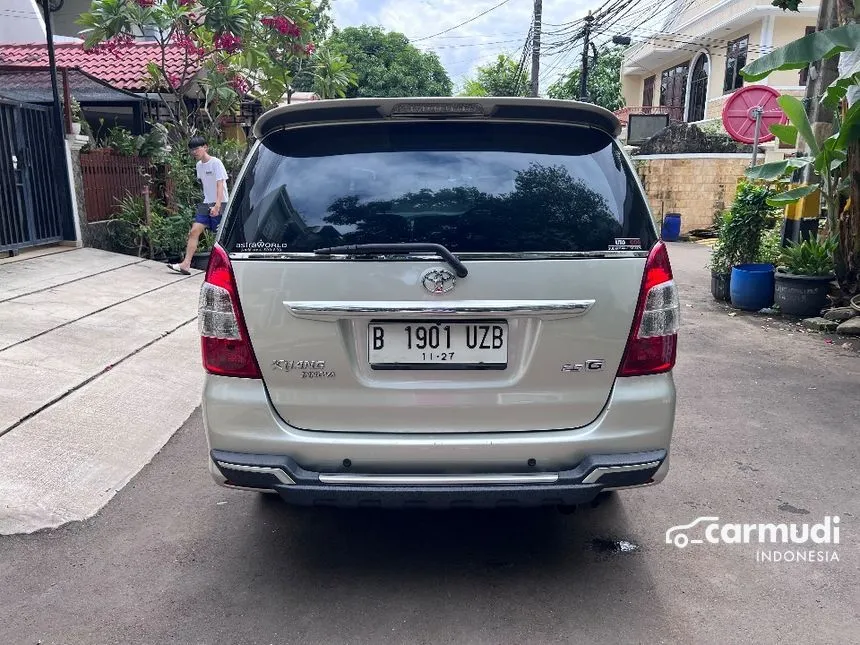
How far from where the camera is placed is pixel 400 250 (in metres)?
2.53

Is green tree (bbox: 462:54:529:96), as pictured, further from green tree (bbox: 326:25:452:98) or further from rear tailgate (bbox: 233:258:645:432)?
rear tailgate (bbox: 233:258:645:432)

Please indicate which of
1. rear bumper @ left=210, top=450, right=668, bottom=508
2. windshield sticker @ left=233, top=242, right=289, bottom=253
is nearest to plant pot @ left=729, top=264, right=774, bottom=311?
rear bumper @ left=210, top=450, right=668, bottom=508

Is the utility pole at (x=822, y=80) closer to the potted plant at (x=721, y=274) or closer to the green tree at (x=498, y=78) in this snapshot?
the potted plant at (x=721, y=274)

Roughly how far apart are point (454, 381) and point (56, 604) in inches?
69.3

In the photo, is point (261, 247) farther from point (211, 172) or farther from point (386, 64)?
point (386, 64)

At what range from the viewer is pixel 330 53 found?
1500cm

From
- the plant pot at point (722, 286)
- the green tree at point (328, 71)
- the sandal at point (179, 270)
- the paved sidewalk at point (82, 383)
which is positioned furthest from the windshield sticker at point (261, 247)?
the green tree at point (328, 71)

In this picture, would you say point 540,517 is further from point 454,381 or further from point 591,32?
point 591,32

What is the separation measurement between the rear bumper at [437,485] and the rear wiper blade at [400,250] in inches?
29.3

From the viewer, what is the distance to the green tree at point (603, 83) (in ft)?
138

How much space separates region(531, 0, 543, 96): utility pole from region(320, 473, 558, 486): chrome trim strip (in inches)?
908

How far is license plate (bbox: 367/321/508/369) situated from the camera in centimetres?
256

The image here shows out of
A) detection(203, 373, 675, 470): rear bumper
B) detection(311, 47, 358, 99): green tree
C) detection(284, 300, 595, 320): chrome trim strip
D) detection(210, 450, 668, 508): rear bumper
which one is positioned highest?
detection(311, 47, 358, 99): green tree

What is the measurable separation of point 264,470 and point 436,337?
781 mm
